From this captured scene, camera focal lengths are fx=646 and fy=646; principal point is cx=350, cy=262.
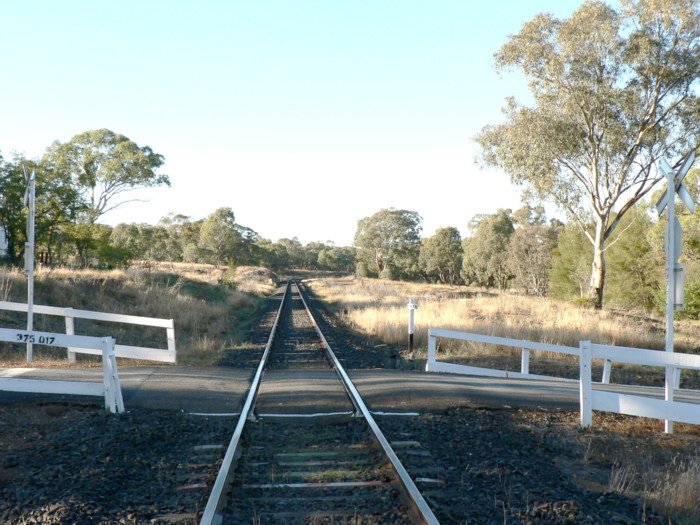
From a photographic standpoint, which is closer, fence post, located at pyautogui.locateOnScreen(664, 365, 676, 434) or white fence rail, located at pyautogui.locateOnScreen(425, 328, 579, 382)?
fence post, located at pyautogui.locateOnScreen(664, 365, 676, 434)

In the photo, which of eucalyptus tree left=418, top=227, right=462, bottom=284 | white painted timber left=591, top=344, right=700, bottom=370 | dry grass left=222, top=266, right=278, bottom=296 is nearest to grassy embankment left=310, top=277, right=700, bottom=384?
white painted timber left=591, top=344, right=700, bottom=370

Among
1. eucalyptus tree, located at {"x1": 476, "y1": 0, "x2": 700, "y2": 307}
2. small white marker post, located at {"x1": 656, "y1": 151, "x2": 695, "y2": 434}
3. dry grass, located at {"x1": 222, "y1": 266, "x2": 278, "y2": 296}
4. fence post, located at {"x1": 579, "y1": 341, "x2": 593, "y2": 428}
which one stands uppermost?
eucalyptus tree, located at {"x1": 476, "y1": 0, "x2": 700, "y2": 307}

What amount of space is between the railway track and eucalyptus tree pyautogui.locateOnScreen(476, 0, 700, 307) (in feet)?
68.3

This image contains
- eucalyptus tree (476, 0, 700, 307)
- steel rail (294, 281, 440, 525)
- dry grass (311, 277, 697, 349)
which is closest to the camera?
steel rail (294, 281, 440, 525)

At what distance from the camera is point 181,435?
23.5 ft

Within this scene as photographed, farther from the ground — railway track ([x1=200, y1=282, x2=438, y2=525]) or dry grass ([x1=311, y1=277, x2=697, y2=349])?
dry grass ([x1=311, y1=277, x2=697, y2=349])

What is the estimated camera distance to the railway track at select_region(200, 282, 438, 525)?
15.9 ft

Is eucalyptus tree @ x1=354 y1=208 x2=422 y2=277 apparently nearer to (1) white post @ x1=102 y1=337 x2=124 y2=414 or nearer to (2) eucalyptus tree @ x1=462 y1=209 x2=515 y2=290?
(2) eucalyptus tree @ x1=462 y1=209 x2=515 y2=290

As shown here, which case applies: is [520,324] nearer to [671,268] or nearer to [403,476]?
[671,268]

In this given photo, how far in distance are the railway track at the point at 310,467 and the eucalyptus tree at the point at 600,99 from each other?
2082 centimetres

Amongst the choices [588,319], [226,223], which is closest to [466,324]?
[588,319]

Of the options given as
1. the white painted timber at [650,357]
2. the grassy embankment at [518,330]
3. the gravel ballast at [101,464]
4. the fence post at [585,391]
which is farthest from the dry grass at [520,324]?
the gravel ballast at [101,464]

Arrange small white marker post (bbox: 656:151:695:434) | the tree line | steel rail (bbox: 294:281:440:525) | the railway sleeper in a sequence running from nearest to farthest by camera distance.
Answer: steel rail (bbox: 294:281:440:525)
the railway sleeper
small white marker post (bbox: 656:151:695:434)
the tree line

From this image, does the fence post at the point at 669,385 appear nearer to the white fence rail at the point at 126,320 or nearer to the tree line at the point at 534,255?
the white fence rail at the point at 126,320
